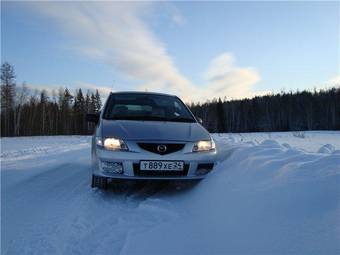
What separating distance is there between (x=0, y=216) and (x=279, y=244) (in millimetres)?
3470

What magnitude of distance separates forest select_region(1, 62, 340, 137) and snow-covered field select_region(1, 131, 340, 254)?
65.7 m

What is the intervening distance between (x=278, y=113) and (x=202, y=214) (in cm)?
8559

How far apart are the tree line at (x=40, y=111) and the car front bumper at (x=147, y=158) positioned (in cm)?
5936

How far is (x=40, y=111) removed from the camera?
81.1 meters

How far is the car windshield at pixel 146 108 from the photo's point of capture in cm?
570

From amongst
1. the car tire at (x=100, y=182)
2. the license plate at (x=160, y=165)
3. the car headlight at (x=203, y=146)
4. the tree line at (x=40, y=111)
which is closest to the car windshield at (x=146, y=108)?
the car headlight at (x=203, y=146)

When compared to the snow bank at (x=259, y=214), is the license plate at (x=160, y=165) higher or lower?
higher

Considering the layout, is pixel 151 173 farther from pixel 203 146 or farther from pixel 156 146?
pixel 203 146

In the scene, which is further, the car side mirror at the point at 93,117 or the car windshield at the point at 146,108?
the car side mirror at the point at 93,117

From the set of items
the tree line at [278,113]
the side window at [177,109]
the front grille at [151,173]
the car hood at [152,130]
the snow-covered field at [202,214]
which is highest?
the tree line at [278,113]

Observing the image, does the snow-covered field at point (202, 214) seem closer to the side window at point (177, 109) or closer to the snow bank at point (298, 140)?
the side window at point (177, 109)

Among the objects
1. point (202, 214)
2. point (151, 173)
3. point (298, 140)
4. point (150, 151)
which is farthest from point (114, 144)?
point (298, 140)

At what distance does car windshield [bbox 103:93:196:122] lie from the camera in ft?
18.7

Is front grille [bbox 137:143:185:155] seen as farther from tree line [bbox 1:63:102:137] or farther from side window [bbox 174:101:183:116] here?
tree line [bbox 1:63:102:137]
